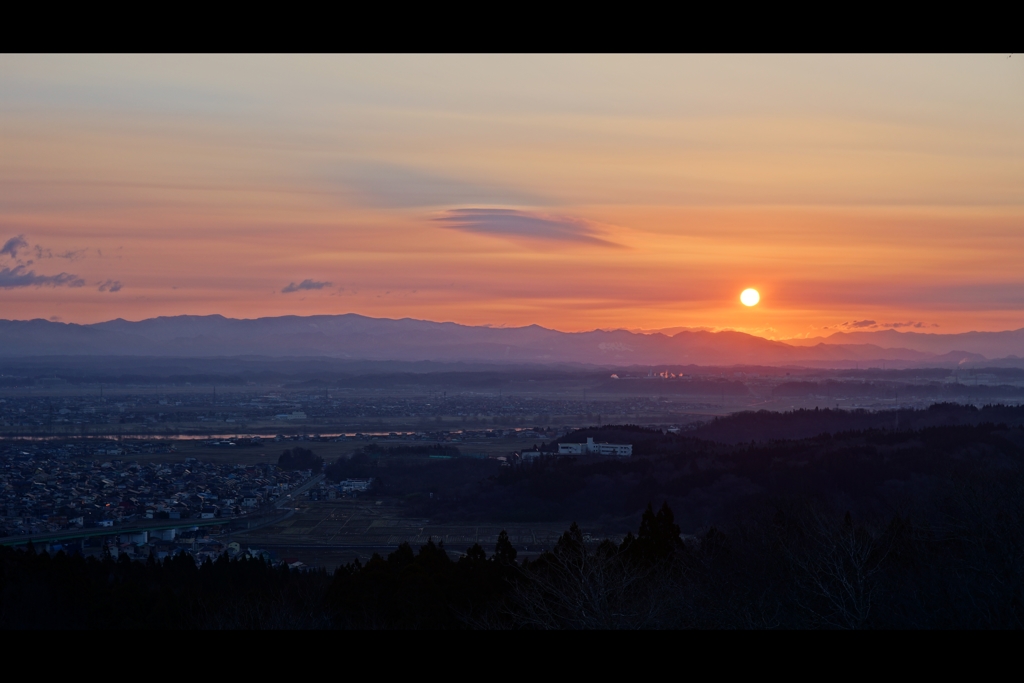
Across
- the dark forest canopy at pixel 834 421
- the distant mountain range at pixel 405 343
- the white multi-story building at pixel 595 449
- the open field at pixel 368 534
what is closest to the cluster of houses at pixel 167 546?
the open field at pixel 368 534

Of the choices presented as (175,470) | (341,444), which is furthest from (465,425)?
(175,470)

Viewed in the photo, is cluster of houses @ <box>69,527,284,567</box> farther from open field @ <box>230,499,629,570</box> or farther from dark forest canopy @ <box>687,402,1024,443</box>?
dark forest canopy @ <box>687,402,1024,443</box>

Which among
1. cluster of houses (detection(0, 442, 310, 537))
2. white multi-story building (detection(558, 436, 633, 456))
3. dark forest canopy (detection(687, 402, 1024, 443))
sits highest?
dark forest canopy (detection(687, 402, 1024, 443))

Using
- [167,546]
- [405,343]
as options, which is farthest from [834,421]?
[405,343]

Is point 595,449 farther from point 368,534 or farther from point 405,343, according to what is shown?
point 405,343

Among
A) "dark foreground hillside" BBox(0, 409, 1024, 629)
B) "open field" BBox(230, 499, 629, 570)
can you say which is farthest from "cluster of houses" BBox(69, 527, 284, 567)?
"dark foreground hillside" BBox(0, 409, 1024, 629)
